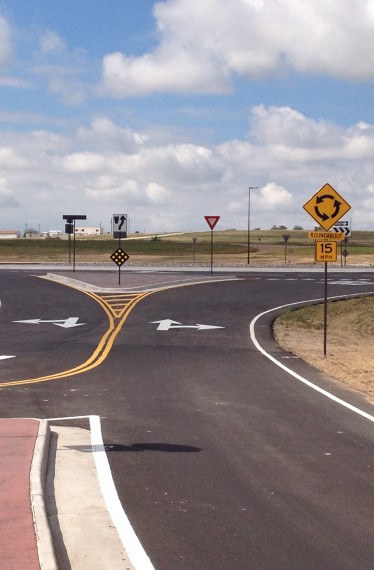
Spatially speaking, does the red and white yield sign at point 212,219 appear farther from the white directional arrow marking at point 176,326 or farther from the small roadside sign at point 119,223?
the white directional arrow marking at point 176,326

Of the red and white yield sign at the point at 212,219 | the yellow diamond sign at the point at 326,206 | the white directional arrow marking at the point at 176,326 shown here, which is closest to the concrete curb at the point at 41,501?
the yellow diamond sign at the point at 326,206

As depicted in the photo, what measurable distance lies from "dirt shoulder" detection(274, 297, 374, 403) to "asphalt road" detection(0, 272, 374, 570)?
700 millimetres

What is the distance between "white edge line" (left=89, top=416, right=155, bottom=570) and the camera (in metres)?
6.78

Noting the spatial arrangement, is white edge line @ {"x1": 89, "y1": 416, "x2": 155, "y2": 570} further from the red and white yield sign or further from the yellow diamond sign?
the red and white yield sign

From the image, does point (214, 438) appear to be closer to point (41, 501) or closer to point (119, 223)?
point (41, 501)

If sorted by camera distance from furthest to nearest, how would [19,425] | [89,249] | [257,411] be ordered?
1. [89,249]
2. [257,411]
3. [19,425]

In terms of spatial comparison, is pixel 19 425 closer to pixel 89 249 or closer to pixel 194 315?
pixel 194 315

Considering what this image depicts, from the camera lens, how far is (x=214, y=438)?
11414 millimetres

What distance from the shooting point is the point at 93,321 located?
97.5 ft

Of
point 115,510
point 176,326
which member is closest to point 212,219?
point 176,326

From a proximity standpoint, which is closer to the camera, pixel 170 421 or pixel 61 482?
pixel 61 482

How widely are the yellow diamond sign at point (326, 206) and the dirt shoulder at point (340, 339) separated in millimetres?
3363

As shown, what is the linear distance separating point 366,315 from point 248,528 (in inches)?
1062

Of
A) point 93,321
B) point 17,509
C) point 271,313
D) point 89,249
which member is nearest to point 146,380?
point 17,509
